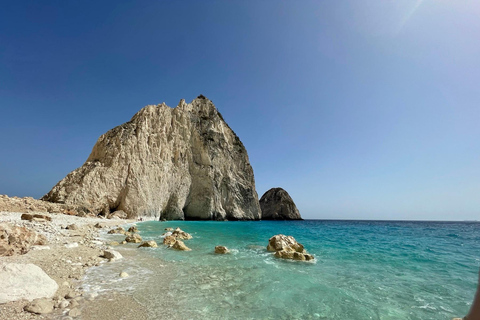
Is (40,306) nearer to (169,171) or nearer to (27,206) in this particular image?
(27,206)

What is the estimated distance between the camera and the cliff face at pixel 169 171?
117ft

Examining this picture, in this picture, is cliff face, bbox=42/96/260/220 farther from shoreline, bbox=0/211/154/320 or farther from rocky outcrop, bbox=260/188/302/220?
shoreline, bbox=0/211/154/320

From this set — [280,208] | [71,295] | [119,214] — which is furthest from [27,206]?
[280,208]

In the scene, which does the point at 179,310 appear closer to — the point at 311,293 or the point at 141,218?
the point at 311,293

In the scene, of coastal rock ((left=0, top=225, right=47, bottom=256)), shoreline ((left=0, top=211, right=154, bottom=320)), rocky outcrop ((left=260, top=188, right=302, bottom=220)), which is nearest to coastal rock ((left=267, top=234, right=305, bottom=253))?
shoreline ((left=0, top=211, right=154, bottom=320))

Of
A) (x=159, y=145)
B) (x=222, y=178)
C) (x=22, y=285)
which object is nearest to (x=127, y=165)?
(x=159, y=145)

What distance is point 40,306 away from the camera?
435 centimetres

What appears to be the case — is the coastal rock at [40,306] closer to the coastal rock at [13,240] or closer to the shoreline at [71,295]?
the shoreline at [71,295]

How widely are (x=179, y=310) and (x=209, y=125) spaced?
57742mm

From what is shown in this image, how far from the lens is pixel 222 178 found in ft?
198

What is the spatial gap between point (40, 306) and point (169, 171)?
46000mm

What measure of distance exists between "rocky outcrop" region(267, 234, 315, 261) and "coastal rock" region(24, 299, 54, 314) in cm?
931

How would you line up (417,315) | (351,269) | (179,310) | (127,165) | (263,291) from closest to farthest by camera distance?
1. (179,310)
2. (417,315)
3. (263,291)
4. (351,269)
5. (127,165)

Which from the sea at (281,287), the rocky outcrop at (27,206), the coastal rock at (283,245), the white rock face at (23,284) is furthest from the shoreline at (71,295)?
the rocky outcrop at (27,206)
